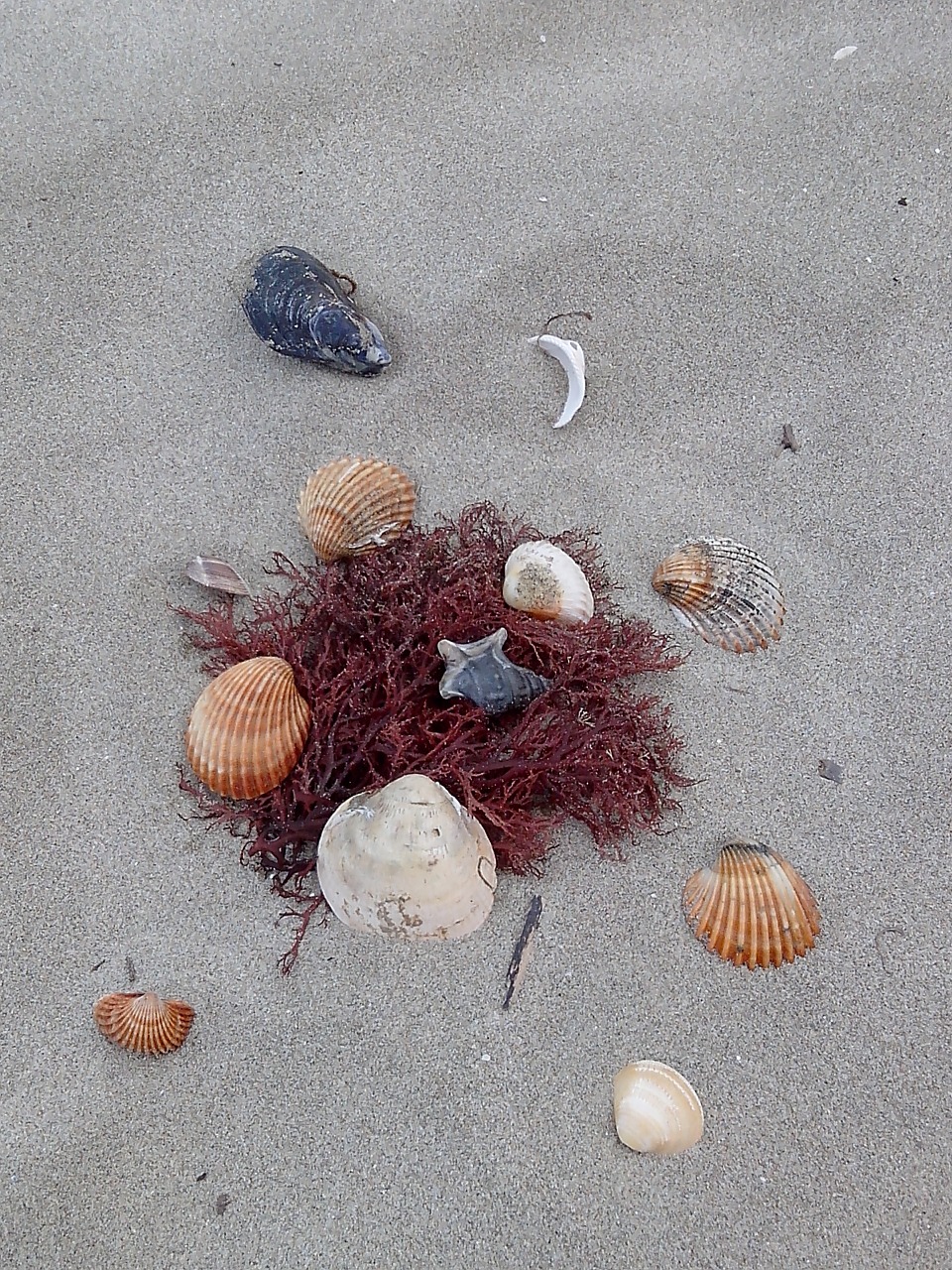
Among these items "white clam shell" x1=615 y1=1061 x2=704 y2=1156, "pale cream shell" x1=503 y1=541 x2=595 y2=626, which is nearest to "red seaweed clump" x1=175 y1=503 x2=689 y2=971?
"pale cream shell" x1=503 y1=541 x2=595 y2=626

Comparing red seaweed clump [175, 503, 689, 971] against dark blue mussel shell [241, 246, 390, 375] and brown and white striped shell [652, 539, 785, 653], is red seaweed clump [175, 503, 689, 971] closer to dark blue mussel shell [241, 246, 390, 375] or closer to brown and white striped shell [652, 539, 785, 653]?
brown and white striped shell [652, 539, 785, 653]

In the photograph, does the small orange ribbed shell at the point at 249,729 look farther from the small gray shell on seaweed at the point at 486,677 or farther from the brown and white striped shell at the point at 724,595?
the brown and white striped shell at the point at 724,595

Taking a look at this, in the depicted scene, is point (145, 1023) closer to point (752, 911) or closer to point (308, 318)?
point (752, 911)

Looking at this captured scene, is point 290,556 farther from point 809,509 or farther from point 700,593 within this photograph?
point 809,509

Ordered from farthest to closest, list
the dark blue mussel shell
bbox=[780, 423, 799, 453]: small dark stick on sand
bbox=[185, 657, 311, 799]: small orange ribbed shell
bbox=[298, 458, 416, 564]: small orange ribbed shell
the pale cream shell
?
bbox=[780, 423, 799, 453]: small dark stick on sand, the dark blue mussel shell, bbox=[298, 458, 416, 564]: small orange ribbed shell, the pale cream shell, bbox=[185, 657, 311, 799]: small orange ribbed shell

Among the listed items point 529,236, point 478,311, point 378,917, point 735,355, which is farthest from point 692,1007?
point 529,236

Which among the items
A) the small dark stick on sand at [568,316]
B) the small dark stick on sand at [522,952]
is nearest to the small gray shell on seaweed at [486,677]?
the small dark stick on sand at [522,952]
